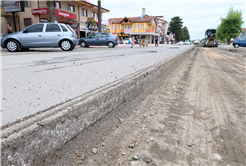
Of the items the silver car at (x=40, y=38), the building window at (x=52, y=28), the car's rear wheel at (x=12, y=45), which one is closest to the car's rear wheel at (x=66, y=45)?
the silver car at (x=40, y=38)

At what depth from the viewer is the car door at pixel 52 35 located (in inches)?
377

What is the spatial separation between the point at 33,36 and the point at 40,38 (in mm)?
355

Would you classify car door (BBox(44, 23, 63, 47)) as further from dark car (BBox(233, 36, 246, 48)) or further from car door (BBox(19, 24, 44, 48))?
dark car (BBox(233, 36, 246, 48))

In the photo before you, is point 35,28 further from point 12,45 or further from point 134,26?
point 134,26

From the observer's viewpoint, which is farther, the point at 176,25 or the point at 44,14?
the point at 176,25

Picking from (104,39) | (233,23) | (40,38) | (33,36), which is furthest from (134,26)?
(33,36)

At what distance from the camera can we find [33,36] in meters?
9.31

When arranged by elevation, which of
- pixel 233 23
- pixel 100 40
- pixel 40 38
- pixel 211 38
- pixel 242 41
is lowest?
pixel 40 38

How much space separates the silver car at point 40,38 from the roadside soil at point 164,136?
28.3 ft

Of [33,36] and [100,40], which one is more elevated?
[100,40]

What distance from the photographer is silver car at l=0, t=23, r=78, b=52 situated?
9148 mm

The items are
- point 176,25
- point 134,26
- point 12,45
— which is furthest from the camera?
point 176,25

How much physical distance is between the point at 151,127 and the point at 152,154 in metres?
0.46

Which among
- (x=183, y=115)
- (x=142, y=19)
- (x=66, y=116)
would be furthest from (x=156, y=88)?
(x=142, y=19)
